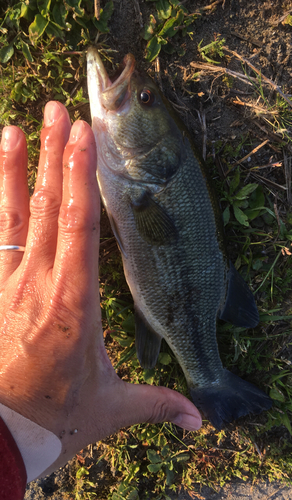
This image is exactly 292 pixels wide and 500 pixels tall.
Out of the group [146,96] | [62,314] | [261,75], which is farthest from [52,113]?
[261,75]

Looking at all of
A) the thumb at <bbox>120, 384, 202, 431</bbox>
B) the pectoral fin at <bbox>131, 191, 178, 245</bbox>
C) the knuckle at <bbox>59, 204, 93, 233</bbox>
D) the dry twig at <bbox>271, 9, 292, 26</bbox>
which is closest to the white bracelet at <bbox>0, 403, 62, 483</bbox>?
the thumb at <bbox>120, 384, 202, 431</bbox>

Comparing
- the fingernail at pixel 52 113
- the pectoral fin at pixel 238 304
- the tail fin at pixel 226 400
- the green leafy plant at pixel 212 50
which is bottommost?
the tail fin at pixel 226 400

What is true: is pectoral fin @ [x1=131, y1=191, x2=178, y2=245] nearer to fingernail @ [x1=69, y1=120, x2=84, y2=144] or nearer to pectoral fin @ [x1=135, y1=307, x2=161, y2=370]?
fingernail @ [x1=69, y1=120, x2=84, y2=144]

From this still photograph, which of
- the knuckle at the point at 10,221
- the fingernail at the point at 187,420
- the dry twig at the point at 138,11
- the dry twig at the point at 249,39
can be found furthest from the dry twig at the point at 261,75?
the fingernail at the point at 187,420

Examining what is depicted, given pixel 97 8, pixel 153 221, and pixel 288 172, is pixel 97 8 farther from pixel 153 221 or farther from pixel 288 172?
pixel 288 172

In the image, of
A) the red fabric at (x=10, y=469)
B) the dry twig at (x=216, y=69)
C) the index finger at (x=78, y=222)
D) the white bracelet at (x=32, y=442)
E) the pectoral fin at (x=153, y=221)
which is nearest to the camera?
the red fabric at (x=10, y=469)

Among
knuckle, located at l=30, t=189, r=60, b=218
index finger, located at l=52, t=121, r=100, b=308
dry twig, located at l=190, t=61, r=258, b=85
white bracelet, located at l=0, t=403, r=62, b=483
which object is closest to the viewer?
white bracelet, located at l=0, t=403, r=62, b=483

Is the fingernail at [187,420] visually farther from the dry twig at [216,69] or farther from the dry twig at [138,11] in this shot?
the dry twig at [138,11]
